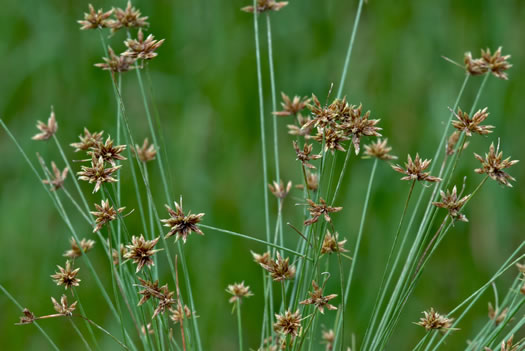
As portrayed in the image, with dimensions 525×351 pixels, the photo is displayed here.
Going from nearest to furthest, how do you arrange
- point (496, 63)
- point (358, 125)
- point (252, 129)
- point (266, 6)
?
1. point (358, 125)
2. point (496, 63)
3. point (266, 6)
4. point (252, 129)

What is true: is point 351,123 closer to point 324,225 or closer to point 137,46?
point 324,225

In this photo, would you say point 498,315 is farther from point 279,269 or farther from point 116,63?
point 116,63

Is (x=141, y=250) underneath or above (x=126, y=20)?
underneath

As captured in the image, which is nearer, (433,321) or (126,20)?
(433,321)

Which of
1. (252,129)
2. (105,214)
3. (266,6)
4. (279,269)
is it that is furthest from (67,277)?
(252,129)

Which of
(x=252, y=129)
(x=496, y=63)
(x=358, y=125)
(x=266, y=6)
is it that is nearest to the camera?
(x=358, y=125)

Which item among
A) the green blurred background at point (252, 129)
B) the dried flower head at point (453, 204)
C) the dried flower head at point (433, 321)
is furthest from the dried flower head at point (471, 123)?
the green blurred background at point (252, 129)

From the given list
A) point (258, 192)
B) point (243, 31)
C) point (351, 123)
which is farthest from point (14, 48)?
point (351, 123)

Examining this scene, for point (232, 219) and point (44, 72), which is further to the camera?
point (44, 72)
